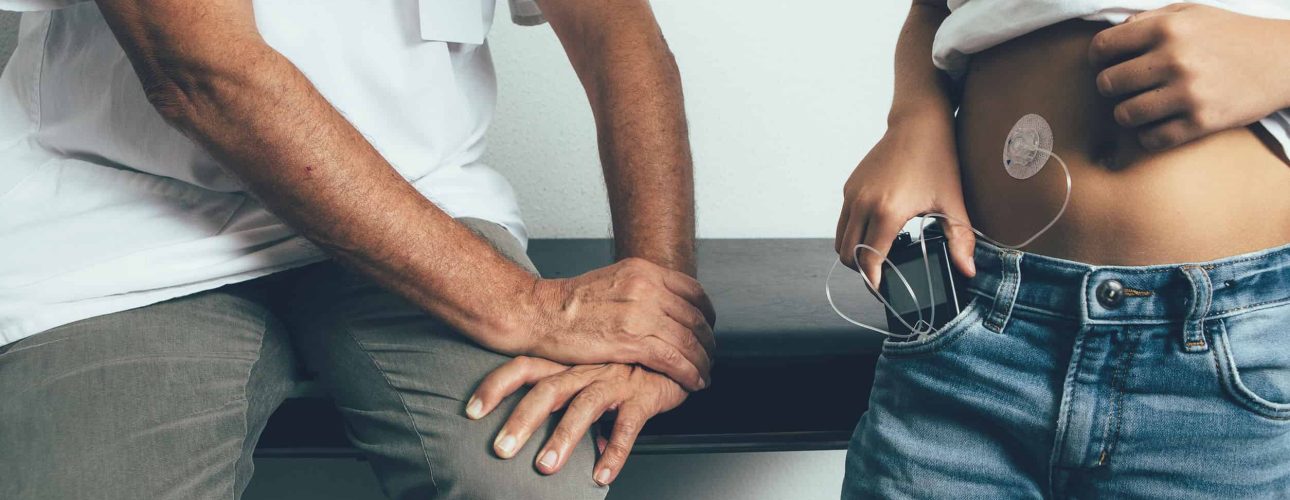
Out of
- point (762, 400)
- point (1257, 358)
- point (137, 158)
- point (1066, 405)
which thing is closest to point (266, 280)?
point (137, 158)

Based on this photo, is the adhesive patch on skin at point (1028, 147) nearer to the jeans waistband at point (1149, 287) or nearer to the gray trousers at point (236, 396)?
the jeans waistband at point (1149, 287)

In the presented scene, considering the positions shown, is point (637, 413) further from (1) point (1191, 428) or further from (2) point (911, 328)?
(1) point (1191, 428)

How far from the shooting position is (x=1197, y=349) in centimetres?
57

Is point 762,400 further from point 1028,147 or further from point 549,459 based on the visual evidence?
point 1028,147

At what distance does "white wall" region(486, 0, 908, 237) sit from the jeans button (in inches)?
37.8

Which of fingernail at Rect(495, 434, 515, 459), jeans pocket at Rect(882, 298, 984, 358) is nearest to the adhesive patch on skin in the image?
jeans pocket at Rect(882, 298, 984, 358)

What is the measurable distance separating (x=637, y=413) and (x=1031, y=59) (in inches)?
17.6

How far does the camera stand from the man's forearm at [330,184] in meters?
0.75

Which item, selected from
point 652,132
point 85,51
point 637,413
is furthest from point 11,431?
point 652,132

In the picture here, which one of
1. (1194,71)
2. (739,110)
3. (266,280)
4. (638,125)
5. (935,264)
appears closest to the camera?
(1194,71)

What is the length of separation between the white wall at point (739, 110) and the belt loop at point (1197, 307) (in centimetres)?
97

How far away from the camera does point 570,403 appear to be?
78cm

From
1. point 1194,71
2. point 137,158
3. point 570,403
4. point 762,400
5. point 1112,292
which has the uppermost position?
point 1194,71

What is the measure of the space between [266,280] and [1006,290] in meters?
0.74
